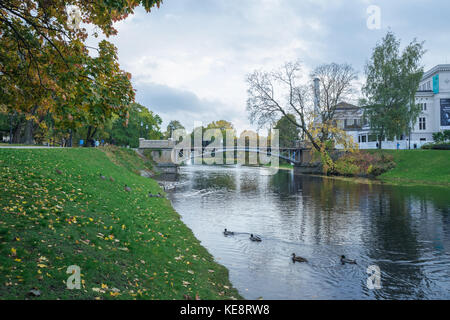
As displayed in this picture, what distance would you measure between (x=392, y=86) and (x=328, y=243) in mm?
45824

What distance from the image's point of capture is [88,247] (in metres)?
7.90

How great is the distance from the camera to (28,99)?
32.2 feet

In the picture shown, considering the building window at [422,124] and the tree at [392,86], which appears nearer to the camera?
the tree at [392,86]

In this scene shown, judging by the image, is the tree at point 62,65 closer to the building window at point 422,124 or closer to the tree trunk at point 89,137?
the tree trunk at point 89,137

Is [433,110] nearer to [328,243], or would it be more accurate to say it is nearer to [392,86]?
[392,86]

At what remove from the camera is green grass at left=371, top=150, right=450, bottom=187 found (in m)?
38.3

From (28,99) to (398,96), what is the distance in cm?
5316

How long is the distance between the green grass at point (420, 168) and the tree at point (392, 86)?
16.1 feet

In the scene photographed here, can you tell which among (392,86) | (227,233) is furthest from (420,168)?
(227,233)

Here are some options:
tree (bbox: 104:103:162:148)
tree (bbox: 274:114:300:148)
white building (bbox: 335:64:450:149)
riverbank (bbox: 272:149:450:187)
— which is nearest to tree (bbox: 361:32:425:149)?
riverbank (bbox: 272:149:450:187)

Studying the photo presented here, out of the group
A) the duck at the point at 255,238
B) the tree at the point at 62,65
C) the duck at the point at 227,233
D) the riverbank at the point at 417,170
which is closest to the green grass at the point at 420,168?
the riverbank at the point at 417,170

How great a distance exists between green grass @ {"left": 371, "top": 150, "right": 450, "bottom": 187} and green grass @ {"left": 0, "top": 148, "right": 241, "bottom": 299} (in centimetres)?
3483

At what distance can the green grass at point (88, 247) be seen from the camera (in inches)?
241
